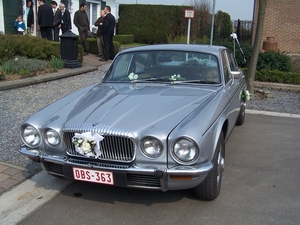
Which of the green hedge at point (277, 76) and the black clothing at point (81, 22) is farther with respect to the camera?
the black clothing at point (81, 22)

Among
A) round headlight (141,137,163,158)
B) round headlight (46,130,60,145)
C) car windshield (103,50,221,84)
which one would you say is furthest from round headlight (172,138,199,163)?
car windshield (103,50,221,84)

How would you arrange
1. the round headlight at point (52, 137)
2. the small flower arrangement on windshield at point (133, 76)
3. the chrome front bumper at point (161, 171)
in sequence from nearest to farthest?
the chrome front bumper at point (161, 171) → the round headlight at point (52, 137) → the small flower arrangement on windshield at point (133, 76)

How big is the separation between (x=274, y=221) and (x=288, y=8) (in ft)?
54.9

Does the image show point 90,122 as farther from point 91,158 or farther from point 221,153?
point 221,153

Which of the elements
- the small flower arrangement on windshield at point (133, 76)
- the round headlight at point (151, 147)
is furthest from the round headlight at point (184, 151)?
the small flower arrangement on windshield at point (133, 76)

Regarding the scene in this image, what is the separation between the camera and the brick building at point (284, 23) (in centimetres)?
1759

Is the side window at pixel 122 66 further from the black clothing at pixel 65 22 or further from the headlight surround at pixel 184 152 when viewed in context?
the black clothing at pixel 65 22

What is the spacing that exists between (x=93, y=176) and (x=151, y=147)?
0.62 m

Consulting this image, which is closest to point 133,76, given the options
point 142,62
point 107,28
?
point 142,62

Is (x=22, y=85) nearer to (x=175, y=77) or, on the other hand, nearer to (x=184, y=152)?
(x=175, y=77)

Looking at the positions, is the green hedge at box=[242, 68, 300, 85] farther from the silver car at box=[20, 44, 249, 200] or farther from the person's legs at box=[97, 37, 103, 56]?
the silver car at box=[20, 44, 249, 200]

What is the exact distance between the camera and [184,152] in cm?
300

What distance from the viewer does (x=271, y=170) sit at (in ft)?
14.6

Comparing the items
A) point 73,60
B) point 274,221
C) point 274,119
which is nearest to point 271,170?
point 274,221
